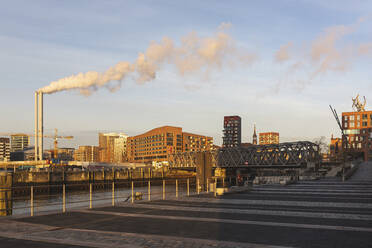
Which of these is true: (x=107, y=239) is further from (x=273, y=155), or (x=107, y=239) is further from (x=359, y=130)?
(x=359, y=130)

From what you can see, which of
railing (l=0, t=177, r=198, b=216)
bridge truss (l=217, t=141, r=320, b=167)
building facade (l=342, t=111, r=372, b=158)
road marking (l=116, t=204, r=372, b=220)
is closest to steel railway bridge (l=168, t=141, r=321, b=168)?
bridge truss (l=217, t=141, r=320, b=167)

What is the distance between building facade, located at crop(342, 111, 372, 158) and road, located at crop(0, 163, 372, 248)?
137 m

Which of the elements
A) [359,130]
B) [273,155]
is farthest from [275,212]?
[359,130]

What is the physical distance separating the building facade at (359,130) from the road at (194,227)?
137320 millimetres

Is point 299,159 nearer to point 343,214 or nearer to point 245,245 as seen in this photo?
point 343,214

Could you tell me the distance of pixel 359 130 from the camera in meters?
147

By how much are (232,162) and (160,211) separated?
415ft

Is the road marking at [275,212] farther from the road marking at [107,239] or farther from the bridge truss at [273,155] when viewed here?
the bridge truss at [273,155]

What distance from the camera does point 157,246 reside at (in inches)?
436

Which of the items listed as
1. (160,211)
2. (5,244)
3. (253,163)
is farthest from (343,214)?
(253,163)

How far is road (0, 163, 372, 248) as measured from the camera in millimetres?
11672

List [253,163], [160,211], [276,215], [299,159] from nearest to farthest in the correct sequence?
1. [276,215]
2. [160,211]
3. [299,159]
4. [253,163]

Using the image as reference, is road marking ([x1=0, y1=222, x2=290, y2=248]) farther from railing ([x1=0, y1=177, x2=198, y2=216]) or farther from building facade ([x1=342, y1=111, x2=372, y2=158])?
building facade ([x1=342, y1=111, x2=372, y2=158])

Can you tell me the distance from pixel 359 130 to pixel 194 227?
150291 millimetres
